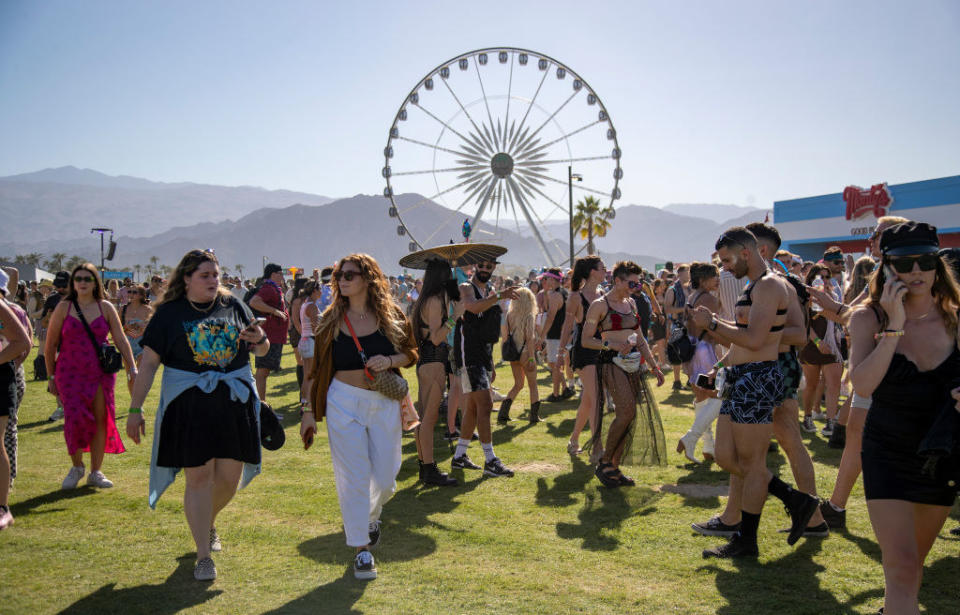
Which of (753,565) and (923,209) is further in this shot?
(923,209)

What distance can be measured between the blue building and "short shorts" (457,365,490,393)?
1032 inches

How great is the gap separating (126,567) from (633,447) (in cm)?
406

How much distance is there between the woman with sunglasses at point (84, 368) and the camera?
5938mm

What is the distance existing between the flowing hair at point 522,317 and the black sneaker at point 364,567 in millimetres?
5296

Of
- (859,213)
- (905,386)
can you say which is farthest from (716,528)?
(859,213)

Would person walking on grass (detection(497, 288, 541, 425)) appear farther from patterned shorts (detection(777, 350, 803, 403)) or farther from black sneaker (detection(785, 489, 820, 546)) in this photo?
black sneaker (detection(785, 489, 820, 546))

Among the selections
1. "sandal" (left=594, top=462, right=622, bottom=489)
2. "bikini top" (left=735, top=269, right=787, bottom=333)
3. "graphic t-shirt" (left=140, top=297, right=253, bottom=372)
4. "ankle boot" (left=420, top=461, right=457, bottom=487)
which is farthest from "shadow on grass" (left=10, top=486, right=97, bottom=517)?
"bikini top" (left=735, top=269, right=787, bottom=333)

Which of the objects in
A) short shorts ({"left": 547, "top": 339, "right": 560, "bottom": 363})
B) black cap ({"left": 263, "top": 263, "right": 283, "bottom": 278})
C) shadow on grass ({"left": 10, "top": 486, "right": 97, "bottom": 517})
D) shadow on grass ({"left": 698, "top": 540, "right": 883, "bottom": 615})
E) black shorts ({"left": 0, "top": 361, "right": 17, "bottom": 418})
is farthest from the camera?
short shorts ({"left": 547, "top": 339, "right": 560, "bottom": 363})

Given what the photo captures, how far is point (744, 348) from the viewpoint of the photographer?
4.07 m

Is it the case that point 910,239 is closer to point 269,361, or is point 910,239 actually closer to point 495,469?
point 495,469

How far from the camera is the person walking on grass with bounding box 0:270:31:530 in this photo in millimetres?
4711

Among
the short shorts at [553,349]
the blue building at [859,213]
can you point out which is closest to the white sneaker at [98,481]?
the short shorts at [553,349]

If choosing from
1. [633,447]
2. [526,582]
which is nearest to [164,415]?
[526,582]

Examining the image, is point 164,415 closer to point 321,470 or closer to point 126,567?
point 126,567
